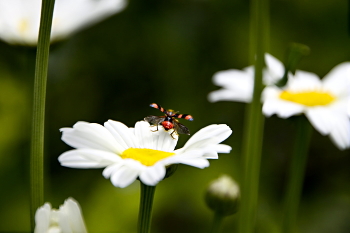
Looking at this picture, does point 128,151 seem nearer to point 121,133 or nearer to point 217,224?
point 121,133

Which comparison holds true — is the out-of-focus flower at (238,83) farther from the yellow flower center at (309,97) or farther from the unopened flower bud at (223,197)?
the unopened flower bud at (223,197)

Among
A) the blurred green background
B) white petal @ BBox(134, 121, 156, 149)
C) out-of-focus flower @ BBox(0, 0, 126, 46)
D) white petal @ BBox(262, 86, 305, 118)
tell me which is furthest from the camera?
the blurred green background

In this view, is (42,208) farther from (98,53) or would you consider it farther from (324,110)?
(98,53)

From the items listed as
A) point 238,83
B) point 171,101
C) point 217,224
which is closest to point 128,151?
point 217,224

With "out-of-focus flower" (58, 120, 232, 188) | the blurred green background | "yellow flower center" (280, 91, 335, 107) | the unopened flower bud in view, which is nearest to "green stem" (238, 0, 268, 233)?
"out-of-focus flower" (58, 120, 232, 188)

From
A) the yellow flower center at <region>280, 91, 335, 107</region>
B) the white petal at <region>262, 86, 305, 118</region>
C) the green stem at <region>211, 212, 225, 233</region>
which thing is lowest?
the green stem at <region>211, 212, 225, 233</region>

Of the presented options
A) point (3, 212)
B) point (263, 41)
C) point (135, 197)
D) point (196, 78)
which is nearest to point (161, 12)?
point (196, 78)

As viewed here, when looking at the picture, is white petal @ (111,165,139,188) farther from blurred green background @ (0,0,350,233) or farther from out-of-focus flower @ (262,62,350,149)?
blurred green background @ (0,0,350,233)
